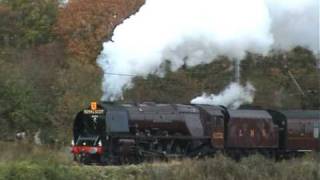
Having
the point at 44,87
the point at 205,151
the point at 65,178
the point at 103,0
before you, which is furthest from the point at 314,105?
the point at 65,178

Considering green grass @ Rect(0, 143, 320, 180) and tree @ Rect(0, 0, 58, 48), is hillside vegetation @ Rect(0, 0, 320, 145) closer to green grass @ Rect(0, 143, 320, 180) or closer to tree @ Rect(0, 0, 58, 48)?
tree @ Rect(0, 0, 58, 48)

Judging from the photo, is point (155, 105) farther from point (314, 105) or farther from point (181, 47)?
point (314, 105)

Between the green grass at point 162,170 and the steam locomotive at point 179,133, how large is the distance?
3396mm

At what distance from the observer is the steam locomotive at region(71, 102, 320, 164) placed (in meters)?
27.6

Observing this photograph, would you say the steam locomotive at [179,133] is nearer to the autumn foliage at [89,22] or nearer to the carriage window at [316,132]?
the carriage window at [316,132]

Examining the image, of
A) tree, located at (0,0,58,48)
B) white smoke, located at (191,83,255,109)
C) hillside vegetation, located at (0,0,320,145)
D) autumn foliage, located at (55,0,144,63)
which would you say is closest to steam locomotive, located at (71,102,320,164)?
white smoke, located at (191,83,255,109)

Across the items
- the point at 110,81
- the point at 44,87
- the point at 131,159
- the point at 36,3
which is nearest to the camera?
the point at 131,159

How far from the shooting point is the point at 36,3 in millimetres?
63969

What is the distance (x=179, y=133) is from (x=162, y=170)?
7668mm

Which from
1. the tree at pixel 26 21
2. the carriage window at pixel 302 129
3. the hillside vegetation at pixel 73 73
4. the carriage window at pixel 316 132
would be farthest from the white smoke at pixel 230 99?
the tree at pixel 26 21

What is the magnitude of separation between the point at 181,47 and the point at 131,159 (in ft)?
15.6

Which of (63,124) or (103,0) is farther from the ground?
(103,0)

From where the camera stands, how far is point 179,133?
1170 inches

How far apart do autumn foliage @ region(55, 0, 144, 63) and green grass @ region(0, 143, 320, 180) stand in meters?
26.6
